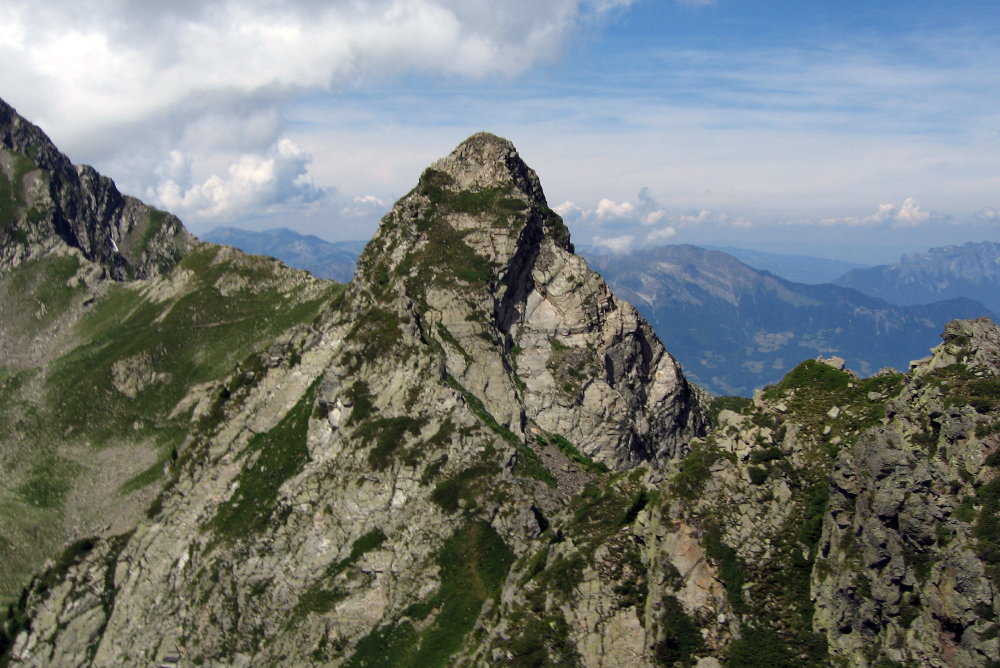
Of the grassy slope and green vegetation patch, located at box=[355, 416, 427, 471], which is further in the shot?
the grassy slope

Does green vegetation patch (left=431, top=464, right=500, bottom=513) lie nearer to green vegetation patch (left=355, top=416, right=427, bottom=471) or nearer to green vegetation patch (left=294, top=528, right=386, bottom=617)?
green vegetation patch (left=294, top=528, right=386, bottom=617)

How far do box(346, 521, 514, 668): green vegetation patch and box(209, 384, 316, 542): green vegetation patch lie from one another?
25.0 meters

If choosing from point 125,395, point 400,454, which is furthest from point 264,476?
point 125,395

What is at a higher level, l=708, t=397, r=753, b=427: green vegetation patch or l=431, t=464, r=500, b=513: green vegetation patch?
l=708, t=397, r=753, b=427: green vegetation patch

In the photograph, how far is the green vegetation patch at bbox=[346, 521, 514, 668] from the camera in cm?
6856

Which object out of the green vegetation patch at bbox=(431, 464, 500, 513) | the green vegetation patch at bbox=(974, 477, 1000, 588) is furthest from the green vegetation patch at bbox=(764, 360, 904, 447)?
the green vegetation patch at bbox=(431, 464, 500, 513)

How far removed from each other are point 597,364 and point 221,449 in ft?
197

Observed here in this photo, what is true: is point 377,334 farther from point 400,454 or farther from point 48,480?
point 48,480

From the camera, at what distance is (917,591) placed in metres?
41.1

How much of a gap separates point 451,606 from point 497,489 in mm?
13840

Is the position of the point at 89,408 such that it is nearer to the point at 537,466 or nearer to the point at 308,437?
the point at 308,437

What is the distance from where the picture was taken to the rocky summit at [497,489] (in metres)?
44.5

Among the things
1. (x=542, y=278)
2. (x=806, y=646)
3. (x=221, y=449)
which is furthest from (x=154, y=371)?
(x=806, y=646)

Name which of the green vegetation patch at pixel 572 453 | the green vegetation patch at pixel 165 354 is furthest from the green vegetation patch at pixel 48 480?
the green vegetation patch at pixel 572 453
